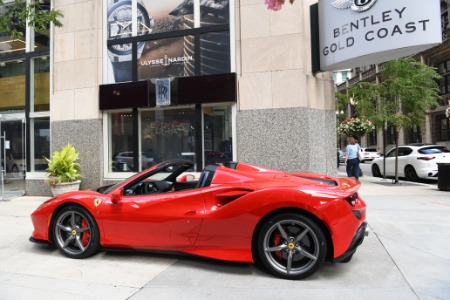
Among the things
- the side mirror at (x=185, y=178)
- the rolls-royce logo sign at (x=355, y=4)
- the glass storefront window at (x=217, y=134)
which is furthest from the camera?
the glass storefront window at (x=217, y=134)

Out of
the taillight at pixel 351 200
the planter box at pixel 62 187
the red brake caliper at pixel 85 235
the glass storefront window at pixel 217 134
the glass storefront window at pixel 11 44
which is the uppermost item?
the glass storefront window at pixel 11 44

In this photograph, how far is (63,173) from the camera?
9773 mm

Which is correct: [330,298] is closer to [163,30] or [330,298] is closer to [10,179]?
[163,30]

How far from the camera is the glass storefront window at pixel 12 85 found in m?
11.7

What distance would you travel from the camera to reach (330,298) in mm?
3281

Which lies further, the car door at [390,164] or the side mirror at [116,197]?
the car door at [390,164]

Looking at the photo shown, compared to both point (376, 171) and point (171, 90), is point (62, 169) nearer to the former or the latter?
point (171, 90)

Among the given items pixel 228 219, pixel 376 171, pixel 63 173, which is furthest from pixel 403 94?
pixel 63 173

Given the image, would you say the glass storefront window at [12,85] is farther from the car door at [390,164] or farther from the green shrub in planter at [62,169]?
the car door at [390,164]

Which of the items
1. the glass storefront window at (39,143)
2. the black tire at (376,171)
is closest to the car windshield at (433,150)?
the black tire at (376,171)

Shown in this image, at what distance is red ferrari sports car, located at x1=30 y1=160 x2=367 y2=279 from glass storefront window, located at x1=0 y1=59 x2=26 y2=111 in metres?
8.62

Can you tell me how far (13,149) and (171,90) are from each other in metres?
5.84

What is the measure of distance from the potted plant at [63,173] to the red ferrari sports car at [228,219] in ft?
17.1

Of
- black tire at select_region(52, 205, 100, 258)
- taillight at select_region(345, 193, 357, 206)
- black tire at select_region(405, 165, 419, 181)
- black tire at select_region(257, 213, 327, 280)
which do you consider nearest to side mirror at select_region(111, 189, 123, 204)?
black tire at select_region(52, 205, 100, 258)
